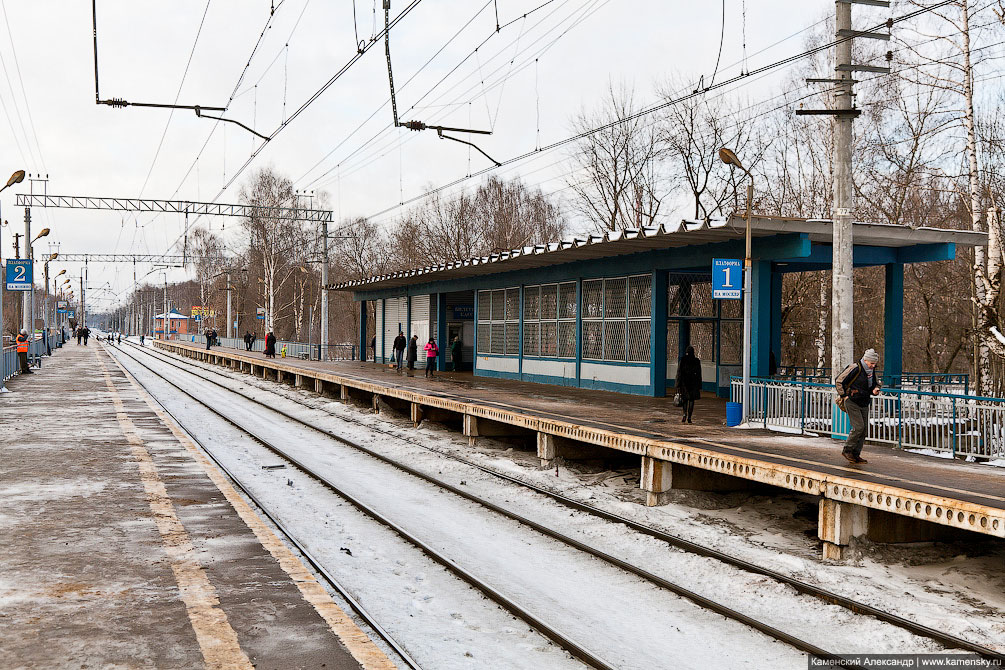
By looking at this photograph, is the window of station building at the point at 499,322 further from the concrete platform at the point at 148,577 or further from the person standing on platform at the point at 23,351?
the person standing on platform at the point at 23,351

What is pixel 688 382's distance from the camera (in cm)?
1553

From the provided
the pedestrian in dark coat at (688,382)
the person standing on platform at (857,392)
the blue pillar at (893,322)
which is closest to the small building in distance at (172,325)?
the blue pillar at (893,322)

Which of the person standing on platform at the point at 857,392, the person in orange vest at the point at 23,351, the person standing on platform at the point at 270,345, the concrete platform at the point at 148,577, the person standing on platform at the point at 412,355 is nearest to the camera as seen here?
the concrete platform at the point at 148,577

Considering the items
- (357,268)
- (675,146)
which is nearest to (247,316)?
(357,268)

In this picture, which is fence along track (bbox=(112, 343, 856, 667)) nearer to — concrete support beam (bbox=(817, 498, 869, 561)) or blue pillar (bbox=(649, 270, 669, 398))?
concrete support beam (bbox=(817, 498, 869, 561))

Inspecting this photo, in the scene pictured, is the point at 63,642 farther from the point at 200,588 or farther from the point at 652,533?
the point at 652,533

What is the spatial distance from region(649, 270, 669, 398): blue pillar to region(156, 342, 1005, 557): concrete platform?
51 centimetres

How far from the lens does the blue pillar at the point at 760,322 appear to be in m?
18.0

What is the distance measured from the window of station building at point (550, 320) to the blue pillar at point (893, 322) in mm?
8287

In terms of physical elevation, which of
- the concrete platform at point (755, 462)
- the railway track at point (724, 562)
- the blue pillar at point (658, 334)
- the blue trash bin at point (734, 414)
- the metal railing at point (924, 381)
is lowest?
the railway track at point (724, 562)

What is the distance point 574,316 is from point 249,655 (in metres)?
19.2

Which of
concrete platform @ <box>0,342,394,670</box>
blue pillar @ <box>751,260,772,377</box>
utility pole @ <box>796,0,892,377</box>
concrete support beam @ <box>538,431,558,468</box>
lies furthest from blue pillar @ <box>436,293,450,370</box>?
utility pole @ <box>796,0,892,377</box>

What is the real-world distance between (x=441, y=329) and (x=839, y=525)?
25.7 m

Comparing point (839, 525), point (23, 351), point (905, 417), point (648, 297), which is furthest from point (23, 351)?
point (839, 525)
